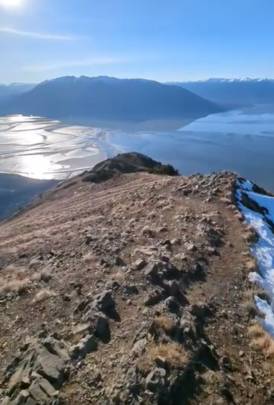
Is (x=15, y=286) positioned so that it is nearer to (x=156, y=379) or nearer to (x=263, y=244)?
(x=156, y=379)

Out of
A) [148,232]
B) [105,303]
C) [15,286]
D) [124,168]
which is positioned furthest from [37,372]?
[124,168]

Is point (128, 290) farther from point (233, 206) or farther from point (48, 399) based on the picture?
point (233, 206)

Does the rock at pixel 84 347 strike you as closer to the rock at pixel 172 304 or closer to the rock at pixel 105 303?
the rock at pixel 105 303

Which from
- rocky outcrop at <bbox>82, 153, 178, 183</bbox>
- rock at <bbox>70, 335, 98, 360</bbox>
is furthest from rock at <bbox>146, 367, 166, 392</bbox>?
rocky outcrop at <bbox>82, 153, 178, 183</bbox>

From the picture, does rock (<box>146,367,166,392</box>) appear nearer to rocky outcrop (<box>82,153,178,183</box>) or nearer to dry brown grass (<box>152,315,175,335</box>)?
dry brown grass (<box>152,315,175,335</box>)

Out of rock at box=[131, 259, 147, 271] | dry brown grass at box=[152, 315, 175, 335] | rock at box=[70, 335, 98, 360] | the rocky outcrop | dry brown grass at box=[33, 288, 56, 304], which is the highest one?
Result: dry brown grass at box=[152, 315, 175, 335]

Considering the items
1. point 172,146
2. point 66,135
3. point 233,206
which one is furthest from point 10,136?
point 233,206

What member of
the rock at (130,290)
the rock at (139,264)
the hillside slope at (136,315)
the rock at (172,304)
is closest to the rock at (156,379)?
the hillside slope at (136,315)
